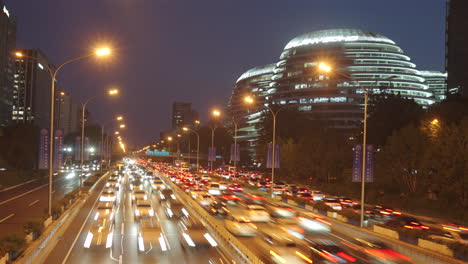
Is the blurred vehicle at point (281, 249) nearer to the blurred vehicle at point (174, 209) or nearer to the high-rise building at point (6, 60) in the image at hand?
the blurred vehicle at point (174, 209)

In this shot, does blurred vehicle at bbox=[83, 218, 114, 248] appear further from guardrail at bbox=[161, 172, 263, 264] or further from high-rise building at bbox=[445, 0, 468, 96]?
high-rise building at bbox=[445, 0, 468, 96]

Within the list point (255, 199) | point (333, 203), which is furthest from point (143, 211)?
point (333, 203)

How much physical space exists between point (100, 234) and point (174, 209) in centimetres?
1290

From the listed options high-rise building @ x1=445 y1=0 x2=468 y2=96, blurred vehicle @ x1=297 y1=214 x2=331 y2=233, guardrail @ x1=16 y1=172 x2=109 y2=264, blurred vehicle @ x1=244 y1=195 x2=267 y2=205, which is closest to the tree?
blurred vehicle @ x1=244 y1=195 x2=267 y2=205

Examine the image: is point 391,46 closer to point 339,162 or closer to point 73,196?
point 339,162

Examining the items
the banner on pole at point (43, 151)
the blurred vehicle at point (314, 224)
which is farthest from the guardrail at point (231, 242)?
the banner on pole at point (43, 151)

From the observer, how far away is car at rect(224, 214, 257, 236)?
2488cm

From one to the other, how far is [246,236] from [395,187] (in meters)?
37.8

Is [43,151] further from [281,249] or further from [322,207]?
[281,249]

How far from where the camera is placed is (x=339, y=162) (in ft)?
228

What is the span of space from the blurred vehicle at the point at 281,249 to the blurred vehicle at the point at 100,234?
7.62 metres

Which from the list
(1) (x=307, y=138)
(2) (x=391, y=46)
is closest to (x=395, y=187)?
(1) (x=307, y=138)

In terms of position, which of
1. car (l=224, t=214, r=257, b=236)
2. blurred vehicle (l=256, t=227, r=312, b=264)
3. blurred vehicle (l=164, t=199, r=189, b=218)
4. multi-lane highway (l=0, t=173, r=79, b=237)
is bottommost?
multi-lane highway (l=0, t=173, r=79, b=237)

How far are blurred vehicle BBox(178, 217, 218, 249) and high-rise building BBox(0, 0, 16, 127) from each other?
125038 millimetres
